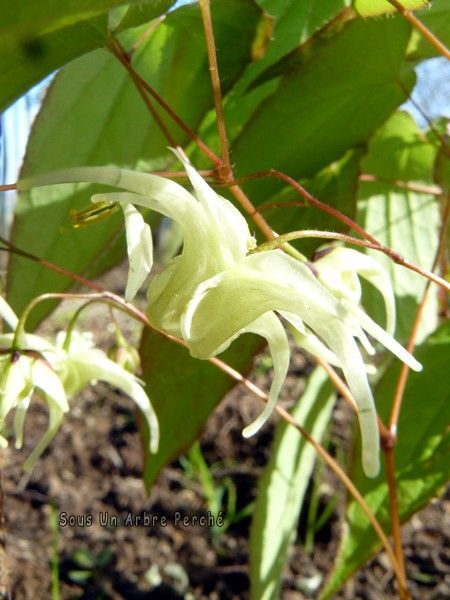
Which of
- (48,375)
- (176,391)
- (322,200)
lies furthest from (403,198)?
(48,375)

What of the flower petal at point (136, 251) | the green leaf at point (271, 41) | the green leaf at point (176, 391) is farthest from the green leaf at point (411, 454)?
the flower petal at point (136, 251)

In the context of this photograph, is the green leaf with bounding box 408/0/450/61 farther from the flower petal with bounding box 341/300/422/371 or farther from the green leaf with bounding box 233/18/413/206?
the flower petal with bounding box 341/300/422/371

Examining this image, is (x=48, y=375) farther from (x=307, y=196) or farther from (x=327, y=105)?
(x=327, y=105)

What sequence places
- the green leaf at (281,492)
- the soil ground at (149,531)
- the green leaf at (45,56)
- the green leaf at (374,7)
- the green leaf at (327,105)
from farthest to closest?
the soil ground at (149,531), the green leaf at (281,492), the green leaf at (327,105), the green leaf at (374,7), the green leaf at (45,56)

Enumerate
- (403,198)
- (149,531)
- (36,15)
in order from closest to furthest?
(36,15) → (403,198) → (149,531)

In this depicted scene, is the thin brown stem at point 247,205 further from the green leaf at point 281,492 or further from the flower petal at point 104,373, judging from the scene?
the green leaf at point 281,492

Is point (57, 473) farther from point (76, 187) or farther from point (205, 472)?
point (76, 187)
